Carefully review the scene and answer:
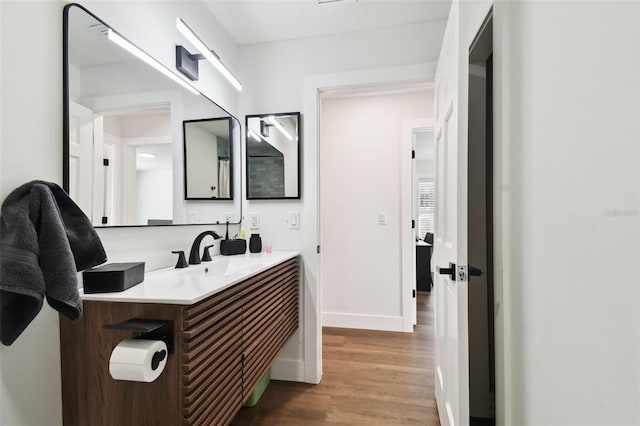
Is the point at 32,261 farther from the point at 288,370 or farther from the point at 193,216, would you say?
the point at 288,370

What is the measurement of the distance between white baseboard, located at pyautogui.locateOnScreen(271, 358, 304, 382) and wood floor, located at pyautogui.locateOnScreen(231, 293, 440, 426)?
0.13ft

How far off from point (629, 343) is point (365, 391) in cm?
171

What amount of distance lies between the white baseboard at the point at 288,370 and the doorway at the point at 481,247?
1088 mm

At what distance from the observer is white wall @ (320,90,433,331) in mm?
2941

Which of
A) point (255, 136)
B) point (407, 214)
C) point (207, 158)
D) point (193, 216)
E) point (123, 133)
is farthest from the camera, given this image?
point (407, 214)

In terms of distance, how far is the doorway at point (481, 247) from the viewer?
5.04 feet

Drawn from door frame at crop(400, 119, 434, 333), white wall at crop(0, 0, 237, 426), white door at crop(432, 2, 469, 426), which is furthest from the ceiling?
door frame at crop(400, 119, 434, 333)

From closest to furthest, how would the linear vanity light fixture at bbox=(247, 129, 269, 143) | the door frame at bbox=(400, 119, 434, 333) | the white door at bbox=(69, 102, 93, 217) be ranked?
the white door at bbox=(69, 102, 93, 217)
the linear vanity light fixture at bbox=(247, 129, 269, 143)
the door frame at bbox=(400, 119, 434, 333)

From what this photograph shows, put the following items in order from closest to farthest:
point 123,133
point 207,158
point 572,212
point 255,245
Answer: point 572,212
point 123,133
point 207,158
point 255,245

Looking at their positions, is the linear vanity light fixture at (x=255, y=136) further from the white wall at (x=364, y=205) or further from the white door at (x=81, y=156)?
the white door at (x=81, y=156)

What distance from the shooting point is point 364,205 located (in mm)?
3025

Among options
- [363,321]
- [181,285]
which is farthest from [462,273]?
[363,321]

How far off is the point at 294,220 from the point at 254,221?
12.4 inches

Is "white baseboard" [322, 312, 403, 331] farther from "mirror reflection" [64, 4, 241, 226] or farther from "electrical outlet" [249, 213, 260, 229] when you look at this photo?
"mirror reflection" [64, 4, 241, 226]
